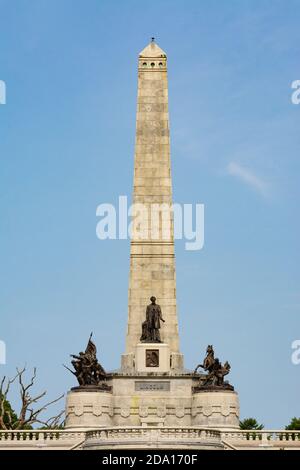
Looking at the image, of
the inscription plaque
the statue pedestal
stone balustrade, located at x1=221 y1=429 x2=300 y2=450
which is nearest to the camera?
stone balustrade, located at x1=221 y1=429 x2=300 y2=450

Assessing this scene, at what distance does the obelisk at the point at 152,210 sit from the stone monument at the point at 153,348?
0.05 metres

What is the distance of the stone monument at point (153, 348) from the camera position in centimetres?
5078

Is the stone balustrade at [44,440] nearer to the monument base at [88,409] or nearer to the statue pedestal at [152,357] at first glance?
the monument base at [88,409]

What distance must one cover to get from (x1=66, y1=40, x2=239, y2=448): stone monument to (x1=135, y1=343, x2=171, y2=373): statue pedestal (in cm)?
5

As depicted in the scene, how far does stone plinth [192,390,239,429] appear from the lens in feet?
165

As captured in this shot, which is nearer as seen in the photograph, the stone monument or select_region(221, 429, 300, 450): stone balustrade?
select_region(221, 429, 300, 450): stone balustrade

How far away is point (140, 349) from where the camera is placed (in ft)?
173

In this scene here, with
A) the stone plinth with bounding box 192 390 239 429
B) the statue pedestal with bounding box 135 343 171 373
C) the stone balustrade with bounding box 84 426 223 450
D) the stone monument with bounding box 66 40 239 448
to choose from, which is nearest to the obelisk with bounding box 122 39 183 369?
the stone monument with bounding box 66 40 239 448

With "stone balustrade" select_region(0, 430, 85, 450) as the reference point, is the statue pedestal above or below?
above

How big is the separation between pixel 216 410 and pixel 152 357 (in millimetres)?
4288

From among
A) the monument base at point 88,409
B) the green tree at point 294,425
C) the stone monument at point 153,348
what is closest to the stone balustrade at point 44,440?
the monument base at point 88,409

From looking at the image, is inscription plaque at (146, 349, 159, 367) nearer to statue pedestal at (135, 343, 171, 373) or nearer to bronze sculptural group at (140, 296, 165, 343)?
statue pedestal at (135, 343, 171, 373)
